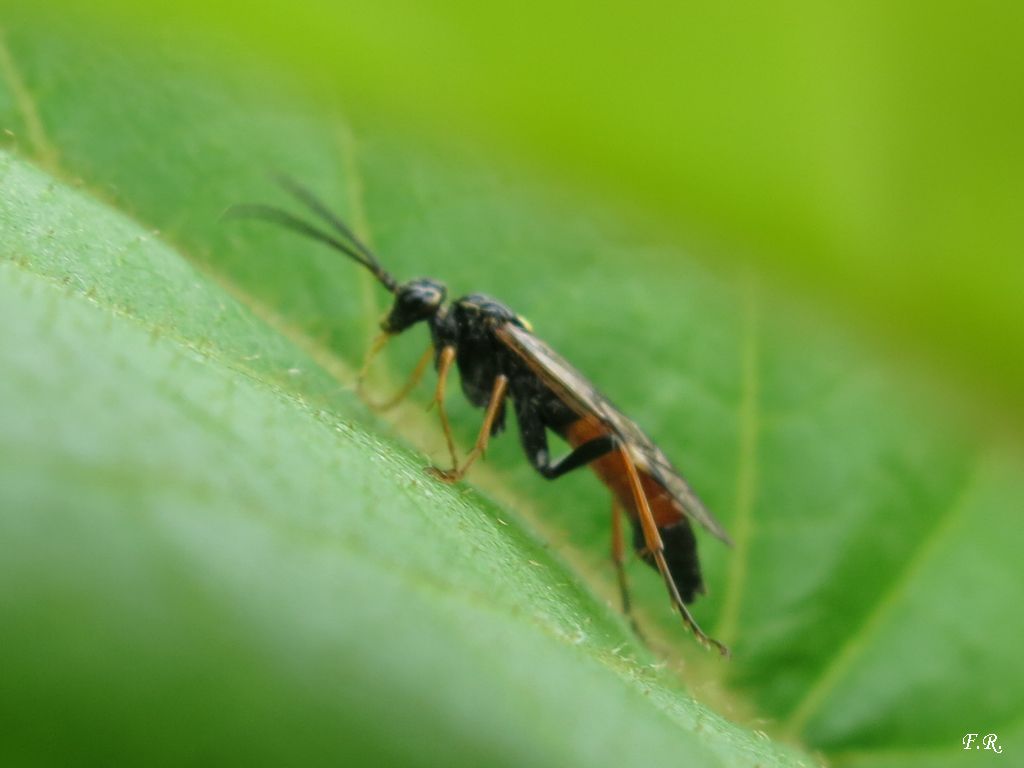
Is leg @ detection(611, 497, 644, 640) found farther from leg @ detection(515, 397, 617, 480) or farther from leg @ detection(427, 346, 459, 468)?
leg @ detection(427, 346, 459, 468)

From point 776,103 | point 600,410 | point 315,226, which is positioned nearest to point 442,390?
point 600,410

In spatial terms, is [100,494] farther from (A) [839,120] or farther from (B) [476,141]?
(B) [476,141]

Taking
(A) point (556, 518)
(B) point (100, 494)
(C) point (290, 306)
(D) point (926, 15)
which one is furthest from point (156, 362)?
(A) point (556, 518)

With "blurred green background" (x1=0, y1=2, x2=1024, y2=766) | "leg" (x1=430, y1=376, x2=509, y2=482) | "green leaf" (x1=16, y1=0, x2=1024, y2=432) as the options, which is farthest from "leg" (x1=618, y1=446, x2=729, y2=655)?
"green leaf" (x1=16, y1=0, x2=1024, y2=432)

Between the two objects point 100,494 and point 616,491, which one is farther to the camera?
point 616,491

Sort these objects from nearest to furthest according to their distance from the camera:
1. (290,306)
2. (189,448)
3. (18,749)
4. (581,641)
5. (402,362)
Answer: (18,749) → (189,448) → (581,641) → (290,306) → (402,362)

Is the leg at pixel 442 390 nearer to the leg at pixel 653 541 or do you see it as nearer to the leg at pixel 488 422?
the leg at pixel 488 422
